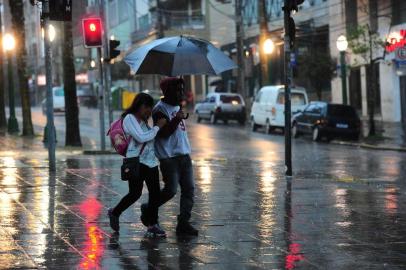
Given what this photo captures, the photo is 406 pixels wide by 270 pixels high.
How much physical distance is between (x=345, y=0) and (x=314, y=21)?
3931 mm

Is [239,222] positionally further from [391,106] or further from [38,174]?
[391,106]

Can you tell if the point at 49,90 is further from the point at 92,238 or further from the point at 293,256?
the point at 293,256

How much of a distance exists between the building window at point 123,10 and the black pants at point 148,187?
74440 millimetres

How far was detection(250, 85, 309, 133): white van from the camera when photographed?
35.3 meters

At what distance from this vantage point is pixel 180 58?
1012 centimetres

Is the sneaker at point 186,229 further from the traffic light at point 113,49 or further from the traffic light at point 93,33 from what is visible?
the traffic light at point 113,49

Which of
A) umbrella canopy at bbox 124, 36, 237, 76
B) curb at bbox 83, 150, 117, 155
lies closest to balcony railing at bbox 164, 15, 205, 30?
curb at bbox 83, 150, 117, 155

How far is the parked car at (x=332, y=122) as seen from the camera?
30844 mm

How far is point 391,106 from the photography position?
40.0m

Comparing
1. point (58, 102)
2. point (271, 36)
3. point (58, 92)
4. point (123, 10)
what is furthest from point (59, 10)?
point (123, 10)

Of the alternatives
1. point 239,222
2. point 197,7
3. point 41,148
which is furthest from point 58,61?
Result: point 239,222

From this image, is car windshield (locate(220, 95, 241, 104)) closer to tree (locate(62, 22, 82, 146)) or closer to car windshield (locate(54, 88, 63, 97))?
car windshield (locate(54, 88, 63, 97))

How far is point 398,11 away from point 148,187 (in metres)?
32.0

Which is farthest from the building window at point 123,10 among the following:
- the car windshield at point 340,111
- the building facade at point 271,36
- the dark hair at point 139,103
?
the dark hair at point 139,103
